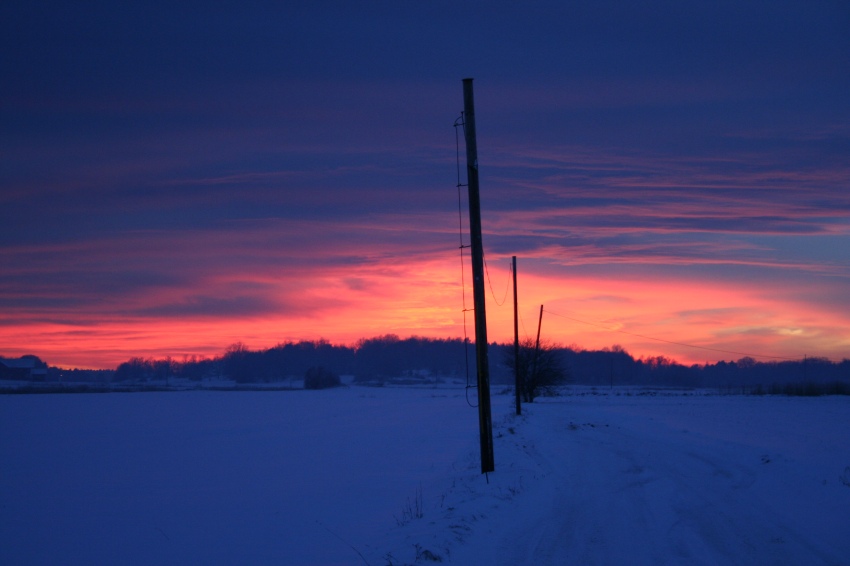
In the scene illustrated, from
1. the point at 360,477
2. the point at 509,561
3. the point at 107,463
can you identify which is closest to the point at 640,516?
the point at 509,561

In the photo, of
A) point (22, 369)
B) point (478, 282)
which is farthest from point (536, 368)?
point (22, 369)

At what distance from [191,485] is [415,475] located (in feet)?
21.1

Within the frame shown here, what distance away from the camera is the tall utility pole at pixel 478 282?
14766 mm

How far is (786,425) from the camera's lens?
104ft

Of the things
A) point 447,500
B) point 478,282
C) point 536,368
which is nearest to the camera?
point 447,500

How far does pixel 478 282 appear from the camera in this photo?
14945 millimetres

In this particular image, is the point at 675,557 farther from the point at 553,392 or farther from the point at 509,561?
the point at 553,392

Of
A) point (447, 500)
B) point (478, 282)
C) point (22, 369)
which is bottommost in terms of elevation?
point (447, 500)

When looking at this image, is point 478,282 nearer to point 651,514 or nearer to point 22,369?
point 651,514

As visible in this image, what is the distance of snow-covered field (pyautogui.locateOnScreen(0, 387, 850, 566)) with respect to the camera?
346 inches

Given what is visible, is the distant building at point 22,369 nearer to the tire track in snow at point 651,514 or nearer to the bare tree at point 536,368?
the bare tree at point 536,368

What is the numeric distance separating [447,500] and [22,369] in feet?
515

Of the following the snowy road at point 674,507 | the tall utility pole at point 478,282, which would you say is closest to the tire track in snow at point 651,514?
the snowy road at point 674,507

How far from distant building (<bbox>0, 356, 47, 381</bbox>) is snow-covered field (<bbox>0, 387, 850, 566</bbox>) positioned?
434 ft
